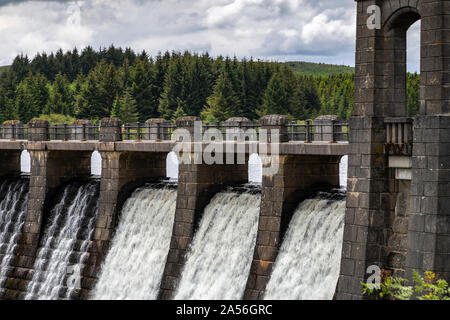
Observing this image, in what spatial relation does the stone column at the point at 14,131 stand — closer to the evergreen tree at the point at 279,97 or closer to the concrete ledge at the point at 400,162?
the concrete ledge at the point at 400,162

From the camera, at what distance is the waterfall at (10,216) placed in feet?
140

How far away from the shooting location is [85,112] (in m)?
138

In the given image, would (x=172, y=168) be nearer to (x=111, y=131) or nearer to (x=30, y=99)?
(x=111, y=131)

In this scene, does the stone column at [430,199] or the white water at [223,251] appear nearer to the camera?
the stone column at [430,199]

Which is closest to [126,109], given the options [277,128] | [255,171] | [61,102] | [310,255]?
[61,102]

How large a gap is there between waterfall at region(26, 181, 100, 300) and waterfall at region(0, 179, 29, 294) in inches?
90.4

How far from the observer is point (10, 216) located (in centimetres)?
4475

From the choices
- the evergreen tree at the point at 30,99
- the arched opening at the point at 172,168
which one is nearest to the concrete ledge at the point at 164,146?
the arched opening at the point at 172,168

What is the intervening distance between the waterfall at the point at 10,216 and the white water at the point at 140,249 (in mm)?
7658

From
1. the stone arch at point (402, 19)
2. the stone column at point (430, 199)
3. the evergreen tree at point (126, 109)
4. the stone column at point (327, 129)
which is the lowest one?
Answer: the stone column at point (430, 199)

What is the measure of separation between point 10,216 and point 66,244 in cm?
620
